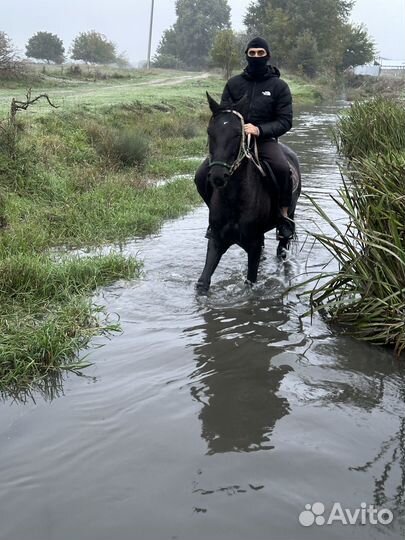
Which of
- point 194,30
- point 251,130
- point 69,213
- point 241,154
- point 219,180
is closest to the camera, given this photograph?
point 219,180

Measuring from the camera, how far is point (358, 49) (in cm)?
8031

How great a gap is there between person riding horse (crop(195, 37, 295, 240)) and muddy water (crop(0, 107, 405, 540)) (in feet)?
5.57

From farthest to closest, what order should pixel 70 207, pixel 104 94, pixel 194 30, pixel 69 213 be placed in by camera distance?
pixel 194 30, pixel 104 94, pixel 70 207, pixel 69 213

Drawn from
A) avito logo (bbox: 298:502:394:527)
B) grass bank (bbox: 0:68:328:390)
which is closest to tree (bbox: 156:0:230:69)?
Answer: grass bank (bbox: 0:68:328:390)

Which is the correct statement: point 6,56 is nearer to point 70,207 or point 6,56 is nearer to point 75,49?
point 70,207

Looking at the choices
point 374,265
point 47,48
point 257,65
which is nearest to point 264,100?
point 257,65

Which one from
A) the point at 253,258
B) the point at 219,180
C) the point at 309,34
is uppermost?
the point at 309,34

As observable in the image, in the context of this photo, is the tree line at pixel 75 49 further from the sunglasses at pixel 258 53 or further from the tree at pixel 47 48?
the sunglasses at pixel 258 53

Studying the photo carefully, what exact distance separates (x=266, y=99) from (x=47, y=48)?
2996 inches

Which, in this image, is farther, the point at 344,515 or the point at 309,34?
the point at 309,34

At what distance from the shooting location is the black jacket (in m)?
6.65

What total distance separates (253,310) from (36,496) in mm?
3437

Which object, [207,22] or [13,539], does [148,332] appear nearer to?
[13,539]

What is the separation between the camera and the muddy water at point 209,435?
3.09m
